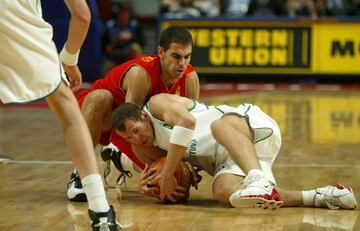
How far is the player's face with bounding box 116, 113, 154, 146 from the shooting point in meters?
5.08

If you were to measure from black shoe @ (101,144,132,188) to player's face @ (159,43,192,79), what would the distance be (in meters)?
0.80

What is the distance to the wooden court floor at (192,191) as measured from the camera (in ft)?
15.4

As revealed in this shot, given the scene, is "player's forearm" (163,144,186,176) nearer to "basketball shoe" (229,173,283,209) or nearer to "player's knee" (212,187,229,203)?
"player's knee" (212,187,229,203)

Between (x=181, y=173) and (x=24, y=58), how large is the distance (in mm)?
A: 1526

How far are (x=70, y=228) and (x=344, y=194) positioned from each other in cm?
159

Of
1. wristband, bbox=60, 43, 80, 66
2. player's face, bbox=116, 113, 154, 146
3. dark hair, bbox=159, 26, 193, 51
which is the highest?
wristband, bbox=60, 43, 80, 66

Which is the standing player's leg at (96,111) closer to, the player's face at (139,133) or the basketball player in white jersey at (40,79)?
the player's face at (139,133)

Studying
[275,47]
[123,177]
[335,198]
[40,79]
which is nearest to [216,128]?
[335,198]

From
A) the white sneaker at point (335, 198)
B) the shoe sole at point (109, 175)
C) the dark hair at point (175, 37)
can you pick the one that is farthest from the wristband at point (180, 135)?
the shoe sole at point (109, 175)

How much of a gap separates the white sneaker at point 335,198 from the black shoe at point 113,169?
1.44 meters

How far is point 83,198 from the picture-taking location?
5344 millimetres

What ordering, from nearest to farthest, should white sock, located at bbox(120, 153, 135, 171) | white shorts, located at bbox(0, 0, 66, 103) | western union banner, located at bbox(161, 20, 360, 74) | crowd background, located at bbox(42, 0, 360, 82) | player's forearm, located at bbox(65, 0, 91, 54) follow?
white shorts, located at bbox(0, 0, 66, 103) < player's forearm, located at bbox(65, 0, 91, 54) < white sock, located at bbox(120, 153, 135, 171) < western union banner, located at bbox(161, 20, 360, 74) < crowd background, located at bbox(42, 0, 360, 82)

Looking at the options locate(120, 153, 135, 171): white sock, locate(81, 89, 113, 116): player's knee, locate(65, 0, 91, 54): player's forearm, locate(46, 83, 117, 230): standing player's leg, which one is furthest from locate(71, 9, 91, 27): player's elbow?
locate(120, 153, 135, 171): white sock

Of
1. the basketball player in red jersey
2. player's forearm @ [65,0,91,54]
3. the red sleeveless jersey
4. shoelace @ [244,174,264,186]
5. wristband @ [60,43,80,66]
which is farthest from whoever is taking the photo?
the red sleeveless jersey
